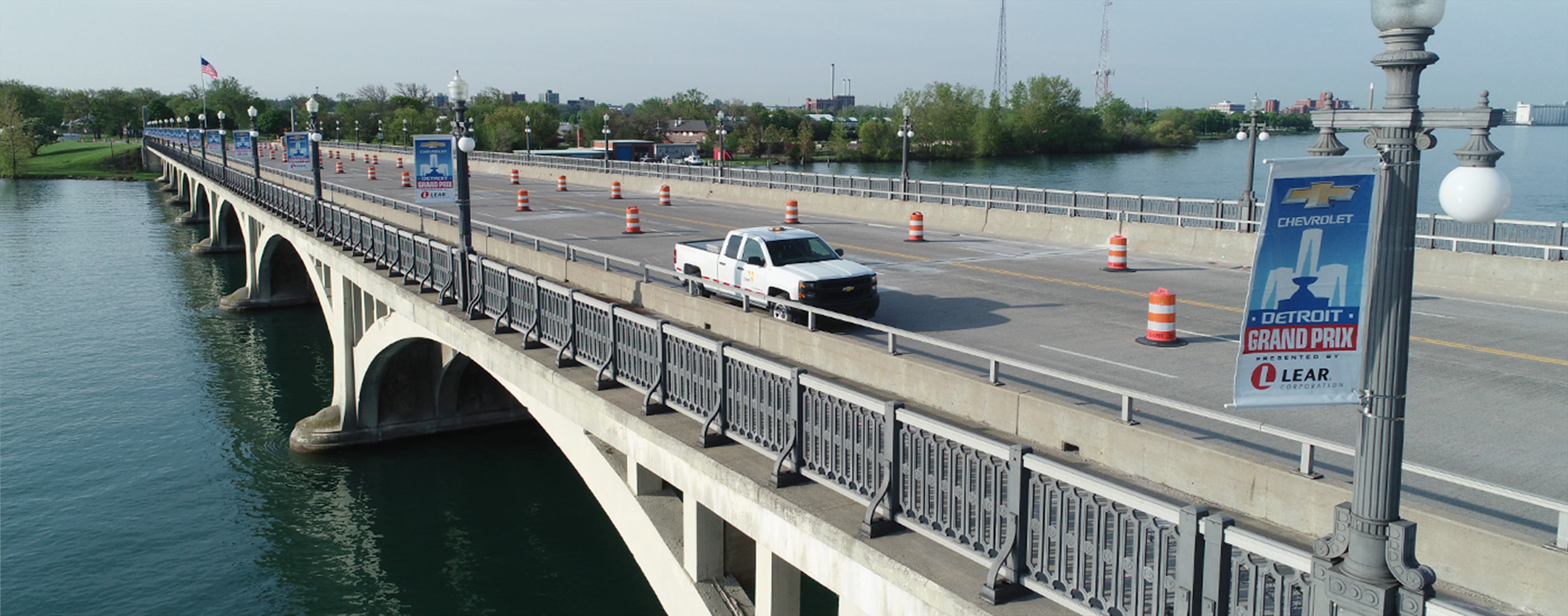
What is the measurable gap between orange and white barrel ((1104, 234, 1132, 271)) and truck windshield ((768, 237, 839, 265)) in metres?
7.39

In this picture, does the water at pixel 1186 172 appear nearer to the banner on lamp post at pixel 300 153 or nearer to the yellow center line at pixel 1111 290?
the yellow center line at pixel 1111 290

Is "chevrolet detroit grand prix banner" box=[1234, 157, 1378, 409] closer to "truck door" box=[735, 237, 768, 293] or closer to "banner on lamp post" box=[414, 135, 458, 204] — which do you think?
"truck door" box=[735, 237, 768, 293]

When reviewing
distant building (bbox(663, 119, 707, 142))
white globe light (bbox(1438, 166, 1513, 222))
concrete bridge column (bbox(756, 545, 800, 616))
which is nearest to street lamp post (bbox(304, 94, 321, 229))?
concrete bridge column (bbox(756, 545, 800, 616))

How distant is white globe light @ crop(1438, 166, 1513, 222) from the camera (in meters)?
4.12

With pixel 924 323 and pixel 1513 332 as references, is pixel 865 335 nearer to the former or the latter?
pixel 924 323

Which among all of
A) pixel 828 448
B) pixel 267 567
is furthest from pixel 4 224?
pixel 828 448

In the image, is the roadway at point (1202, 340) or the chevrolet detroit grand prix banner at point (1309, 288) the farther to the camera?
the roadway at point (1202, 340)

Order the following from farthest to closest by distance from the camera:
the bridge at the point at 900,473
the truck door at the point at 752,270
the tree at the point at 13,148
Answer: the tree at the point at 13,148 → the truck door at the point at 752,270 → the bridge at the point at 900,473

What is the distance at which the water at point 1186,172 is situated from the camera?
6594cm

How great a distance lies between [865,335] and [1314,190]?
11.0m

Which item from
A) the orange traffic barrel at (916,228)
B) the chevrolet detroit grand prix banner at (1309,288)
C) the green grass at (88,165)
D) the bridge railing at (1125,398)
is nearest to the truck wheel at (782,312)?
the bridge railing at (1125,398)

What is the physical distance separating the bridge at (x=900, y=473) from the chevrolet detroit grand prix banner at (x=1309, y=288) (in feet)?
2.59

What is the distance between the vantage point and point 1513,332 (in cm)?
1557

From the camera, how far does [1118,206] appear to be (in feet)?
93.0
